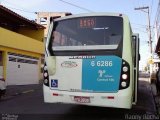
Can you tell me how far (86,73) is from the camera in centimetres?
888

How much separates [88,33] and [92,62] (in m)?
0.85

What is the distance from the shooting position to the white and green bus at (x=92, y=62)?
28.1 feet

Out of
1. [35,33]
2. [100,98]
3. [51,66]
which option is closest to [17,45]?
[35,33]

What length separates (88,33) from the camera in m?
9.16

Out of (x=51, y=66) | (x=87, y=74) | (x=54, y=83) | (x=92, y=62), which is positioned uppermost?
(x=92, y=62)

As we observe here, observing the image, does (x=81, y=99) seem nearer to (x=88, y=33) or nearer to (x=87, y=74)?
(x=87, y=74)

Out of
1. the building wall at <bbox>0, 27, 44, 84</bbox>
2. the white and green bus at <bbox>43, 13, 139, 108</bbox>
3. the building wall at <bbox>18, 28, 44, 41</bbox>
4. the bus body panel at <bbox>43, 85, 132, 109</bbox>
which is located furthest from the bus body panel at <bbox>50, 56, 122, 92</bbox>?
the building wall at <bbox>18, 28, 44, 41</bbox>

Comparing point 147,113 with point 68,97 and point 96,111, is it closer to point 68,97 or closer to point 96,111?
point 96,111

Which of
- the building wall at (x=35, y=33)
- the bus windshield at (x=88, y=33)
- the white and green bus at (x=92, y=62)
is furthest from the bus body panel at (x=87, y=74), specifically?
the building wall at (x=35, y=33)

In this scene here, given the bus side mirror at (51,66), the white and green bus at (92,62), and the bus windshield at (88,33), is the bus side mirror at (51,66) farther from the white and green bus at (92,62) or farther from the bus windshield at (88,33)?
the bus windshield at (88,33)

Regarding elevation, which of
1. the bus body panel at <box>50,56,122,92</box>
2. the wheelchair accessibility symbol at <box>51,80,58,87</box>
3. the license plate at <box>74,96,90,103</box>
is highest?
the bus body panel at <box>50,56,122,92</box>

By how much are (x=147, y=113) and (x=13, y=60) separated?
1630cm

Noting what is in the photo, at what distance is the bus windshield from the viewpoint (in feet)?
29.1

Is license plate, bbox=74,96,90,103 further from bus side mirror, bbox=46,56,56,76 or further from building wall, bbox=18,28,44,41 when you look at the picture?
building wall, bbox=18,28,44,41
